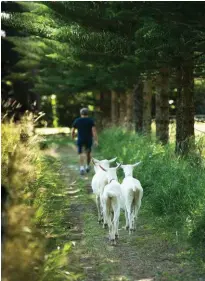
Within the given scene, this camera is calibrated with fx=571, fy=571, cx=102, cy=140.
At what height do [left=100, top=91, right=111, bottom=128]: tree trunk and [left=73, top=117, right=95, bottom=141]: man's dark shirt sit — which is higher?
[left=100, top=91, right=111, bottom=128]: tree trunk

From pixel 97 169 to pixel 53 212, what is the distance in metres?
1.22

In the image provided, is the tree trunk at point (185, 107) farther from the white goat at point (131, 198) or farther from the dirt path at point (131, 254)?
the white goat at point (131, 198)

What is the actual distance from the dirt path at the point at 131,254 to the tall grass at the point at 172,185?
23 cm

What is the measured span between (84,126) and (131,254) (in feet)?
24.0

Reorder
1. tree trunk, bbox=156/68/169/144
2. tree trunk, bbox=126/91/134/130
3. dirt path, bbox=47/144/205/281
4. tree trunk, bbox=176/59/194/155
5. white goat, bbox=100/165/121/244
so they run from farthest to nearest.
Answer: tree trunk, bbox=126/91/134/130, tree trunk, bbox=156/68/169/144, tree trunk, bbox=176/59/194/155, white goat, bbox=100/165/121/244, dirt path, bbox=47/144/205/281

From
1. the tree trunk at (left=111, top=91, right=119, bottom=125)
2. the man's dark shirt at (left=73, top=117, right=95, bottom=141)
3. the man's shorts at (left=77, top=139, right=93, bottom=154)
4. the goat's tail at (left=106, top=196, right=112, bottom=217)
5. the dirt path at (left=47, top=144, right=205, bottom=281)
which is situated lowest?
the dirt path at (left=47, top=144, right=205, bottom=281)

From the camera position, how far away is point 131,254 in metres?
6.45

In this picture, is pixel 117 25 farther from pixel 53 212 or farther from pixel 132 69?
pixel 53 212

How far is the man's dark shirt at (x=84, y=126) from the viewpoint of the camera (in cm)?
1352

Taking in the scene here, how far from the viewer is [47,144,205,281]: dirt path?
573cm

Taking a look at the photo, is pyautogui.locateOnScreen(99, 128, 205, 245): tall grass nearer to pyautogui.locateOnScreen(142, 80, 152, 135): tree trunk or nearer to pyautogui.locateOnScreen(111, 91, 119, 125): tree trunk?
pyautogui.locateOnScreen(142, 80, 152, 135): tree trunk

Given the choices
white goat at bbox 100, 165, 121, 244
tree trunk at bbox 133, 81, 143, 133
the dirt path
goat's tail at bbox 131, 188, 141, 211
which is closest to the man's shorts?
tree trunk at bbox 133, 81, 143, 133

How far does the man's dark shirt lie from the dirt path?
16.5 ft

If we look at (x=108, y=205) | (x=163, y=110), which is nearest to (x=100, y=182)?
(x=108, y=205)
